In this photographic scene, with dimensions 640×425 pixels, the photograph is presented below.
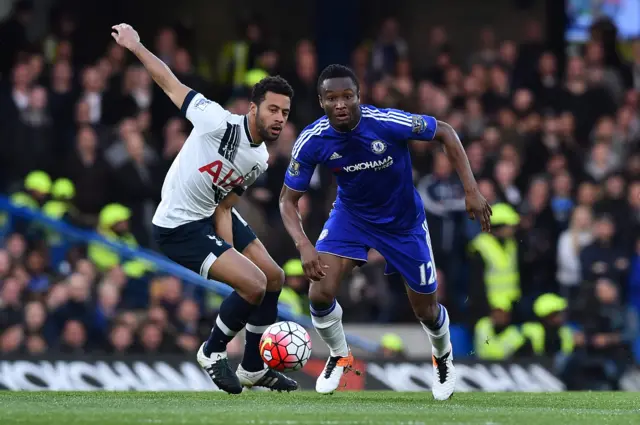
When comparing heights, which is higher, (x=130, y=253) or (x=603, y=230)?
(x=130, y=253)

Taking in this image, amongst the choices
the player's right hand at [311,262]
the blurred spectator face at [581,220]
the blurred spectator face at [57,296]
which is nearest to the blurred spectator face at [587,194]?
the blurred spectator face at [581,220]

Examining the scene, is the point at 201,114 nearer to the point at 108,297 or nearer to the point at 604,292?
the point at 108,297

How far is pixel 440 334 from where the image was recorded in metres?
10.1

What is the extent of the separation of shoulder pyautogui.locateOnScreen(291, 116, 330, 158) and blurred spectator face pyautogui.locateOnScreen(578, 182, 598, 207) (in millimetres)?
6673

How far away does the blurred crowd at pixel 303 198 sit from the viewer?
1385 cm

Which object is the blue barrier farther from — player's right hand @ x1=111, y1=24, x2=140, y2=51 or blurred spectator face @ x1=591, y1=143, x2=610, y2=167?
blurred spectator face @ x1=591, y1=143, x2=610, y2=167

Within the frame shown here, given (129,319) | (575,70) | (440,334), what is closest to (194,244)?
(440,334)

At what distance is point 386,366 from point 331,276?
3.98 m

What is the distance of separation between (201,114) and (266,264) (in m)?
1.27

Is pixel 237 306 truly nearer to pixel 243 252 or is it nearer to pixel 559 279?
pixel 243 252

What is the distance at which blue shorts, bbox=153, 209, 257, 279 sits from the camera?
9789mm

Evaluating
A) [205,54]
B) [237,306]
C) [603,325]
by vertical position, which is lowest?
[603,325]

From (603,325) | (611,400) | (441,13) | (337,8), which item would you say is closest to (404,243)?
(611,400)

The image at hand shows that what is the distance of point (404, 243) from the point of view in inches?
389
